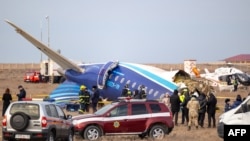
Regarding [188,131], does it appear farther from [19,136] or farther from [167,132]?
[19,136]

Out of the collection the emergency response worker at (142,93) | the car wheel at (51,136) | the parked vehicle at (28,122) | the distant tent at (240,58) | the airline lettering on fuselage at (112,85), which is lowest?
the car wheel at (51,136)

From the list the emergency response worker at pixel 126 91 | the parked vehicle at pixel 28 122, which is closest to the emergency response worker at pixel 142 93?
the emergency response worker at pixel 126 91

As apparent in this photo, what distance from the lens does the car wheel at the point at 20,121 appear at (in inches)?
711

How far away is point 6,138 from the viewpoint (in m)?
18.5

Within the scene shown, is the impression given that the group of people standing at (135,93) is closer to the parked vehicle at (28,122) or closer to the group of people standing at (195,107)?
the group of people standing at (195,107)

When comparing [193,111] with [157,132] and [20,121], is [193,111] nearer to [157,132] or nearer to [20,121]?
[157,132]

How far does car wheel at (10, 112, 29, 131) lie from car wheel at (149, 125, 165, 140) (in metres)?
5.72

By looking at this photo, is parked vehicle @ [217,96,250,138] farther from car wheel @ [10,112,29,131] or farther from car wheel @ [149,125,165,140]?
car wheel @ [10,112,29,131]

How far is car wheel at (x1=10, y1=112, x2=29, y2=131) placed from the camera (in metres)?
18.1

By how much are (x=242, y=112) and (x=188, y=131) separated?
6462mm

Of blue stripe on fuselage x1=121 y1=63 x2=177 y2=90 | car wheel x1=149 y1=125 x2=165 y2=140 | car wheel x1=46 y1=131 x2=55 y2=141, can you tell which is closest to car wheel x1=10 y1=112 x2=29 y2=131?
car wheel x1=46 y1=131 x2=55 y2=141

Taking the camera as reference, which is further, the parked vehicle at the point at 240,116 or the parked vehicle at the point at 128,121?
the parked vehicle at the point at 128,121

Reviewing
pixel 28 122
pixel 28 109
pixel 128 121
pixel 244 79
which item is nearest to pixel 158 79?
pixel 128 121

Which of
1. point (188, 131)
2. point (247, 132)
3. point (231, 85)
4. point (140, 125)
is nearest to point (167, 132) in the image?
point (140, 125)
